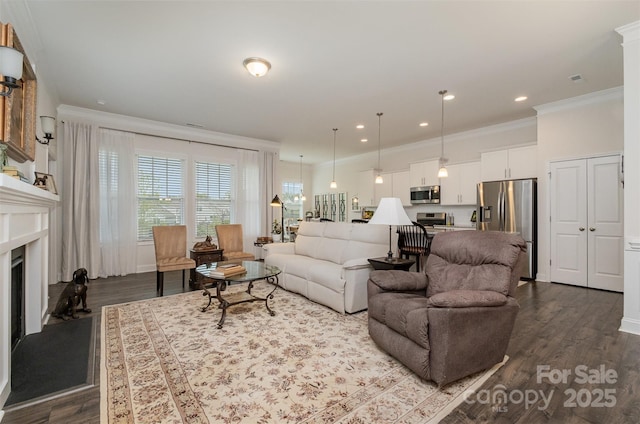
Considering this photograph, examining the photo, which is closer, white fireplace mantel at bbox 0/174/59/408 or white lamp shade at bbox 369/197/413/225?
white fireplace mantel at bbox 0/174/59/408

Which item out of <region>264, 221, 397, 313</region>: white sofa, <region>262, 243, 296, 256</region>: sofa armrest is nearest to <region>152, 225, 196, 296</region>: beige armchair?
<region>262, 243, 296, 256</region>: sofa armrest

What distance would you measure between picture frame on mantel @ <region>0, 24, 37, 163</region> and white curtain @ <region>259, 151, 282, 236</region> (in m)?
4.38

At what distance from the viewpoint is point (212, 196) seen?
20.8 feet

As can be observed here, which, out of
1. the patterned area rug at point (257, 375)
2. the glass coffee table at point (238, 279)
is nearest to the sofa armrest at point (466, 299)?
the patterned area rug at point (257, 375)

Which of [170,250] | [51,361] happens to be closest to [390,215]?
[51,361]

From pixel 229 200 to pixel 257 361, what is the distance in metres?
4.81

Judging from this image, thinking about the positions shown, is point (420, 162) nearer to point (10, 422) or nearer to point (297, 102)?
point (297, 102)

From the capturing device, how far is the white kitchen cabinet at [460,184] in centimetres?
577

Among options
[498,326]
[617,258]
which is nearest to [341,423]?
[498,326]

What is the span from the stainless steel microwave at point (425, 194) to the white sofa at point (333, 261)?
3.05 m

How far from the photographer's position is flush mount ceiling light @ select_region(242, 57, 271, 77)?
10.4ft

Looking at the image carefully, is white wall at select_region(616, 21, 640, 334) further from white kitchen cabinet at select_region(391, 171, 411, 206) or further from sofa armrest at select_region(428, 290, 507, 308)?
white kitchen cabinet at select_region(391, 171, 411, 206)

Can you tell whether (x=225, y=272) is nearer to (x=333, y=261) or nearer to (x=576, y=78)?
(x=333, y=261)

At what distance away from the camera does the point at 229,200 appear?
258 inches
